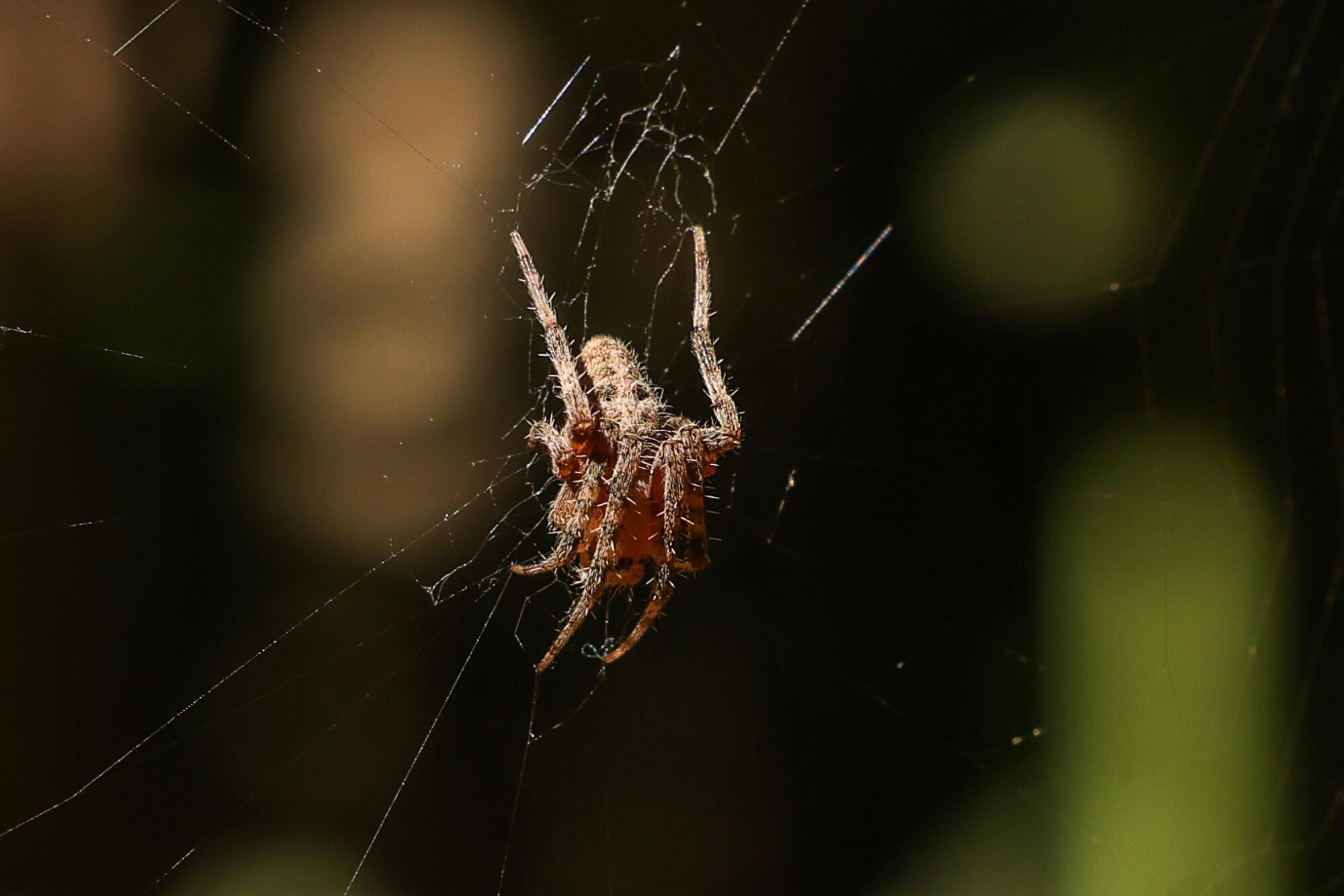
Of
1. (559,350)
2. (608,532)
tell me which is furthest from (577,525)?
(559,350)

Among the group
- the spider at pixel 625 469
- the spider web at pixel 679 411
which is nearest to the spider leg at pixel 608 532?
the spider at pixel 625 469

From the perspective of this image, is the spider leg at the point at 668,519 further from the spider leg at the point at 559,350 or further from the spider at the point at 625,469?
the spider leg at the point at 559,350

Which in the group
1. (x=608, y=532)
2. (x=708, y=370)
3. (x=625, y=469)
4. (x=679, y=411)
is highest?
(x=679, y=411)

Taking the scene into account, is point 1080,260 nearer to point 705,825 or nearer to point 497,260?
point 497,260

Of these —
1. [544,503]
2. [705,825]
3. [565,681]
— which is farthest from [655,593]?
[705,825]

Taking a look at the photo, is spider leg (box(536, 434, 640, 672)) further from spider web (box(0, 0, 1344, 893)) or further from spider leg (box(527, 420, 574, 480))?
spider web (box(0, 0, 1344, 893))

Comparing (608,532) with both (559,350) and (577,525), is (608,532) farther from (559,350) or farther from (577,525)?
(559,350)

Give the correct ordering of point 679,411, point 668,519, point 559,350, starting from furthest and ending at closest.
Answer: point 679,411
point 668,519
point 559,350
